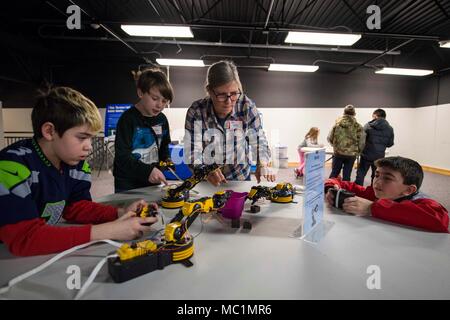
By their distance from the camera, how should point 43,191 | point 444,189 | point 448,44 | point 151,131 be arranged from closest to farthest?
point 43,191 → point 151,131 → point 448,44 → point 444,189

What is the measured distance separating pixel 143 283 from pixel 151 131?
1.27 metres

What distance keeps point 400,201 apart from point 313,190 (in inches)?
21.4

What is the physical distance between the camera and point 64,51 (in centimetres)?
811

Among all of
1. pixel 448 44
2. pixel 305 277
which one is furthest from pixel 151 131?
pixel 448 44

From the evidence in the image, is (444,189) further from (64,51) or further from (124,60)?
(64,51)

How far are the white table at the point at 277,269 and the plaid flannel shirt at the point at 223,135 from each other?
845mm

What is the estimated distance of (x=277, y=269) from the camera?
2.37 feet

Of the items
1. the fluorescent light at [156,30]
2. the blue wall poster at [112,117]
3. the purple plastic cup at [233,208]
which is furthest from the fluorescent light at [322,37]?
the blue wall poster at [112,117]

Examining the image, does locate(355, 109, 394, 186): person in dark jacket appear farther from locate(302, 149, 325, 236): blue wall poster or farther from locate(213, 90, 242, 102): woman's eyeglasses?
locate(302, 149, 325, 236): blue wall poster

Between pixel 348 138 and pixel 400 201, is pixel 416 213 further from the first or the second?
pixel 348 138

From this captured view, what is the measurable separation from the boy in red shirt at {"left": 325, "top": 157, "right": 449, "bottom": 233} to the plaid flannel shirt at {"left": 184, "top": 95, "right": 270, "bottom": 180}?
2.24ft

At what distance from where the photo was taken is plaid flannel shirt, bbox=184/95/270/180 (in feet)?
5.92

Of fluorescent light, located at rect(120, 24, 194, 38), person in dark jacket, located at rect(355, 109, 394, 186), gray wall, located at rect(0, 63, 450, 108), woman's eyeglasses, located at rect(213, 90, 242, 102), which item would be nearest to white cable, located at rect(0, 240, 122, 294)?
woman's eyeglasses, located at rect(213, 90, 242, 102)

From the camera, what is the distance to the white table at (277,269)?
2.03ft
